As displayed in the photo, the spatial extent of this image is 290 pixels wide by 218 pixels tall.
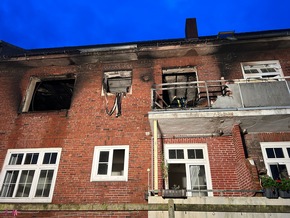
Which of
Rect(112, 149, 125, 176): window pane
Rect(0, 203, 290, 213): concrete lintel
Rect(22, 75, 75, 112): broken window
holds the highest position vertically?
Rect(22, 75, 75, 112): broken window

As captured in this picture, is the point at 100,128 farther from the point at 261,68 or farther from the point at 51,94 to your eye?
the point at 261,68

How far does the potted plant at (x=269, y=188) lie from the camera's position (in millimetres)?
5730

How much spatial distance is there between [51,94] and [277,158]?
1136 centimetres

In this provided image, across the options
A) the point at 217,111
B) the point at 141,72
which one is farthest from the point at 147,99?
the point at 217,111

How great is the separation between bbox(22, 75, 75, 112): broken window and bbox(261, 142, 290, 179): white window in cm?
929

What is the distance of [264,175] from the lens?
21.0ft

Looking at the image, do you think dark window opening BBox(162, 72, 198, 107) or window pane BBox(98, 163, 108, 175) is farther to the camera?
dark window opening BBox(162, 72, 198, 107)

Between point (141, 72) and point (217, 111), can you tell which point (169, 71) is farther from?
point (217, 111)

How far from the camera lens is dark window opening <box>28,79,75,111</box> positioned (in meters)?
11.1

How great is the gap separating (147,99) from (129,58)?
2586 mm

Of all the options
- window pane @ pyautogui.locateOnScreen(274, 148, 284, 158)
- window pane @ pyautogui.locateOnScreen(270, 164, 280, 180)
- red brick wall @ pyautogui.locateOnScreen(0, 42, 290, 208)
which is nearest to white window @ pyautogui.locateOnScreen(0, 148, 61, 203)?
red brick wall @ pyautogui.locateOnScreen(0, 42, 290, 208)

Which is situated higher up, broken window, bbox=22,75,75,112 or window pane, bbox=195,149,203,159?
broken window, bbox=22,75,75,112

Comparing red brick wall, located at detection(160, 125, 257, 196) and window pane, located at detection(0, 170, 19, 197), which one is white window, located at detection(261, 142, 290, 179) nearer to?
red brick wall, located at detection(160, 125, 257, 196)

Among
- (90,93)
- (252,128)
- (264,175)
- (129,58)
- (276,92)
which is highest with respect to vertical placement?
(129,58)
